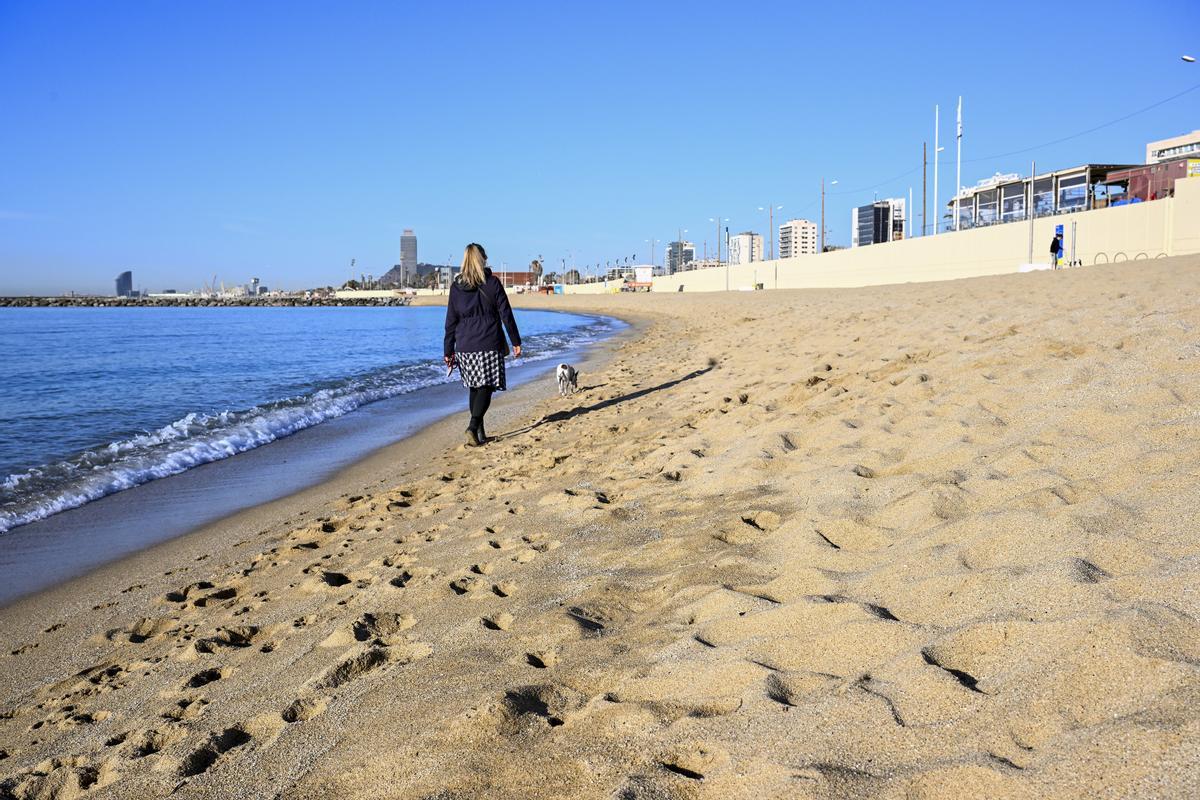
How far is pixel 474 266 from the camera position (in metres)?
7.36

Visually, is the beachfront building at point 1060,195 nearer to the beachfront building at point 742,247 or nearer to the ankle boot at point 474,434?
the ankle boot at point 474,434

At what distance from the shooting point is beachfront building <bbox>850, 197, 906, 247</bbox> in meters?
73.0

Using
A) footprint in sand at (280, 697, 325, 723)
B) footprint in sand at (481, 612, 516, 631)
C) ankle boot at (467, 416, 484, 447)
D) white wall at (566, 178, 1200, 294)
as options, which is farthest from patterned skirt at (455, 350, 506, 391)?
white wall at (566, 178, 1200, 294)

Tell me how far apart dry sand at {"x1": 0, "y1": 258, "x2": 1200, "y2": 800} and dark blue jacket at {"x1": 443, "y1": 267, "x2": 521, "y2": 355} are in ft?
7.65

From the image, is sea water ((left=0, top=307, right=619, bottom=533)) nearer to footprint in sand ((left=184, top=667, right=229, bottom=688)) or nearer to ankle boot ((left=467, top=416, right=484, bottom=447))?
ankle boot ((left=467, top=416, right=484, bottom=447))

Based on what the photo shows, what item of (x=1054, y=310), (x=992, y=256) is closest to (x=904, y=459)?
(x=1054, y=310)

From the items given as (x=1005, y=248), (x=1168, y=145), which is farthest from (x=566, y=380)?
(x=1168, y=145)

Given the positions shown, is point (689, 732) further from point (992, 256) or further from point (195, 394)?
point (992, 256)

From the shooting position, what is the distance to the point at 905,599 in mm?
2461

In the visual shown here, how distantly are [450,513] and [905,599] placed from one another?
3.03 metres

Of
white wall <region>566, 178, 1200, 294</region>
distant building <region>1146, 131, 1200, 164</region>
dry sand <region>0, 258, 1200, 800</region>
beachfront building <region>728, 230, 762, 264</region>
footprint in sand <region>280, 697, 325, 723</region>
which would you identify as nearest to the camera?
dry sand <region>0, 258, 1200, 800</region>

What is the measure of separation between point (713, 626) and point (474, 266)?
17.7 ft

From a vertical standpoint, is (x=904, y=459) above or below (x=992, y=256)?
below

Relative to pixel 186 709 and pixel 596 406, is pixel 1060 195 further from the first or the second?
pixel 186 709
